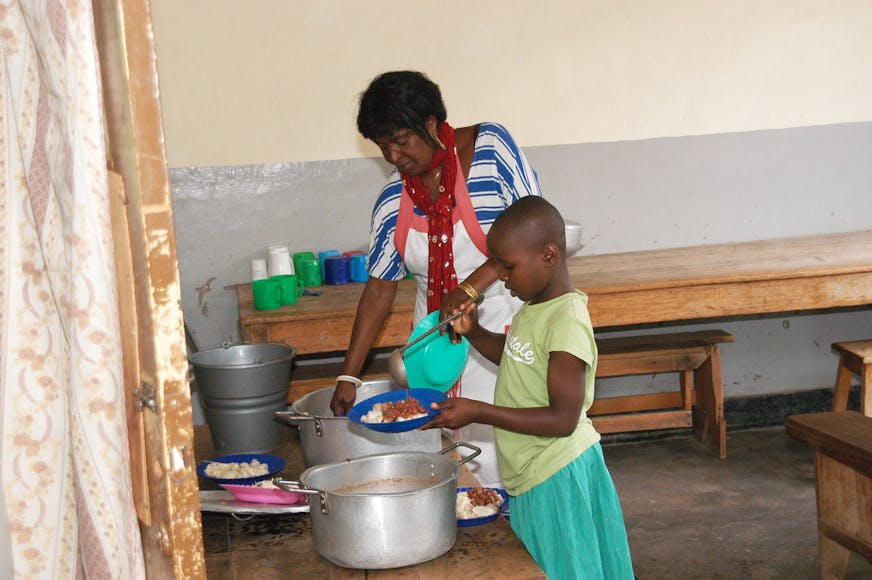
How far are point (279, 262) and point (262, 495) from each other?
8.84ft

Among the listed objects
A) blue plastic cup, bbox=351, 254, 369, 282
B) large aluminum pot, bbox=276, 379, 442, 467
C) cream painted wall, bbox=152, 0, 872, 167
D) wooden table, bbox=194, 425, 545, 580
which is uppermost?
cream painted wall, bbox=152, 0, 872, 167

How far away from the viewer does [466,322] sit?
2459mm

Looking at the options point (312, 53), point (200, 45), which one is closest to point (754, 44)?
point (312, 53)

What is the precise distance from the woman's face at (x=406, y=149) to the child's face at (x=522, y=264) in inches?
22.4

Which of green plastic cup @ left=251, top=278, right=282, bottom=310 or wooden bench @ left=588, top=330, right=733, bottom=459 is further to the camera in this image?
wooden bench @ left=588, top=330, right=733, bottom=459

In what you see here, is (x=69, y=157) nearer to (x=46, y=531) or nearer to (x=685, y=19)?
(x=46, y=531)

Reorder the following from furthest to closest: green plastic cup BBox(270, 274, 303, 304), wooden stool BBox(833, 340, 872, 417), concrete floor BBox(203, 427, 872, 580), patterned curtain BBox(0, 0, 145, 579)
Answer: wooden stool BBox(833, 340, 872, 417), green plastic cup BBox(270, 274, 303, 304), concrete floor BBox(203, 427, 872, 580), patterned curtain BBox(0, 0, 145, 579)

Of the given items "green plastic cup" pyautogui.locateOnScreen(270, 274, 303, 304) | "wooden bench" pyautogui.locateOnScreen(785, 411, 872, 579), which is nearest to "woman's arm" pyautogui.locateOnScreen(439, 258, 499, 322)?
"wooden bench" pyautogui.locateOnScreen(785, 411, 872, 579)

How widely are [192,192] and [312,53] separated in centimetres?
96

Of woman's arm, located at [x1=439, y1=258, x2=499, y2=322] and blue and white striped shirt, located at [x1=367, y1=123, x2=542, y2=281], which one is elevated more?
blue and white striped shirt, located at [x1=367, y1=123, x2=542, y2=281]

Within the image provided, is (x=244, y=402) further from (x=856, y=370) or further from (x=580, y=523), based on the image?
(x=856, y=370)

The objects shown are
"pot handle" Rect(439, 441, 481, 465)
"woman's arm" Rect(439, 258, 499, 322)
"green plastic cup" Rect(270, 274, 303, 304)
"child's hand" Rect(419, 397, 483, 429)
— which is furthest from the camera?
"green plastic cup" Rect(270, 274, 303, 304)

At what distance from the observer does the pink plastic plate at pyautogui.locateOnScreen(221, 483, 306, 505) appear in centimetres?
203

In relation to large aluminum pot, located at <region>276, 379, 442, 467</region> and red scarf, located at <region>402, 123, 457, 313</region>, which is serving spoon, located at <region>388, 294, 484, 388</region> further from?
red scarf, located at <region>402, 123, 457, 313</region>
